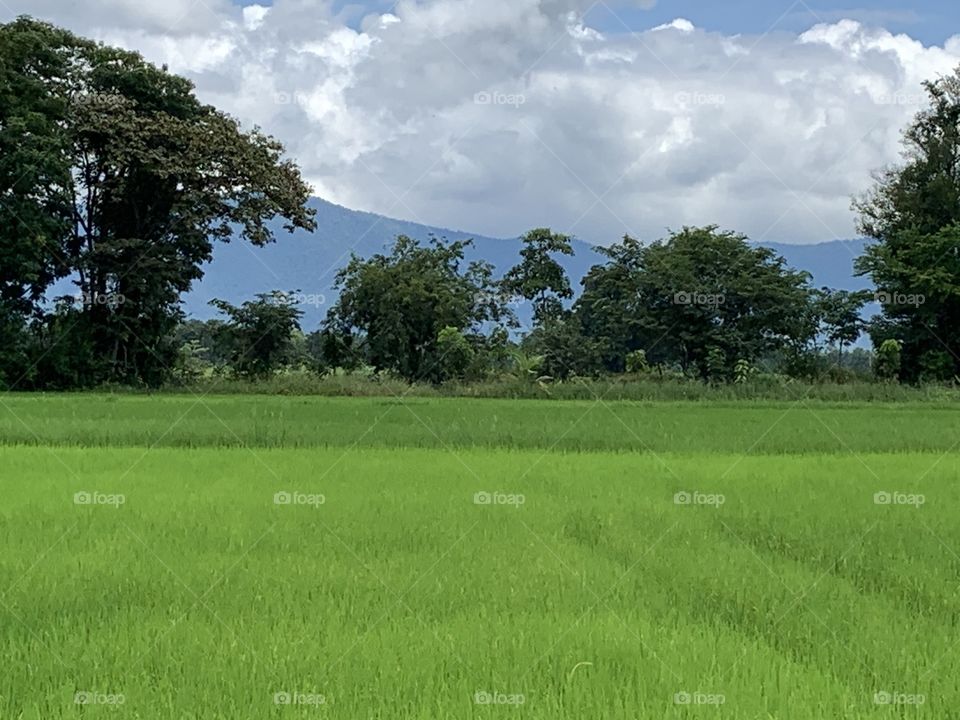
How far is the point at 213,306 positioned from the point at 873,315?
2580 centimetres

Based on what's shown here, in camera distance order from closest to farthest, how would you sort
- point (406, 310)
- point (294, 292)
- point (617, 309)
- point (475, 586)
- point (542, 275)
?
point (475, 586) < point (294, 292) < point (406, 310) < point (617, 309) < point (542, 275)

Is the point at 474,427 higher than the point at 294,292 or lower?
lower

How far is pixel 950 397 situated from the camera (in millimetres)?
26172

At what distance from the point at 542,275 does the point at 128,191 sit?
16266 millimetres

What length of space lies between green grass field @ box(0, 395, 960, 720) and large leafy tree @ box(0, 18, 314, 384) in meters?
18.7

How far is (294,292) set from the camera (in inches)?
1186

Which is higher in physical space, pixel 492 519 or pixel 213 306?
pixel 213 306

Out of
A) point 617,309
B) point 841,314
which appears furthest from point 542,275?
point 841,314

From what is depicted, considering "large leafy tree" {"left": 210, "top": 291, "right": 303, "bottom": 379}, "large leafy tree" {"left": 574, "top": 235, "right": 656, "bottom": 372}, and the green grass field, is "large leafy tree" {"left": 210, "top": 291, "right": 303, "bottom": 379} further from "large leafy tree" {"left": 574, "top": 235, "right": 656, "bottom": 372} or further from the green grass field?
the green grass field

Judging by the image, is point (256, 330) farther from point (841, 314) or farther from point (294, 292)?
point (841, 314)

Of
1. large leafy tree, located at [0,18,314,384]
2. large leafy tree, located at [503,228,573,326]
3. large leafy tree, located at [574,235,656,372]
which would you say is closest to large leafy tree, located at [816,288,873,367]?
large leafy tree, located at [574,235,656,372]

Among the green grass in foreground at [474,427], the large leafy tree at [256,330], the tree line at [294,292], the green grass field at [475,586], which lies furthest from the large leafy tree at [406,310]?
the green grass field at [475,586]

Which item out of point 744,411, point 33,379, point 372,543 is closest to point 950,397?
point 744,411

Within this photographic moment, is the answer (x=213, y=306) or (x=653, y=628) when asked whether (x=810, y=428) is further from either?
(x=213, y=306)
